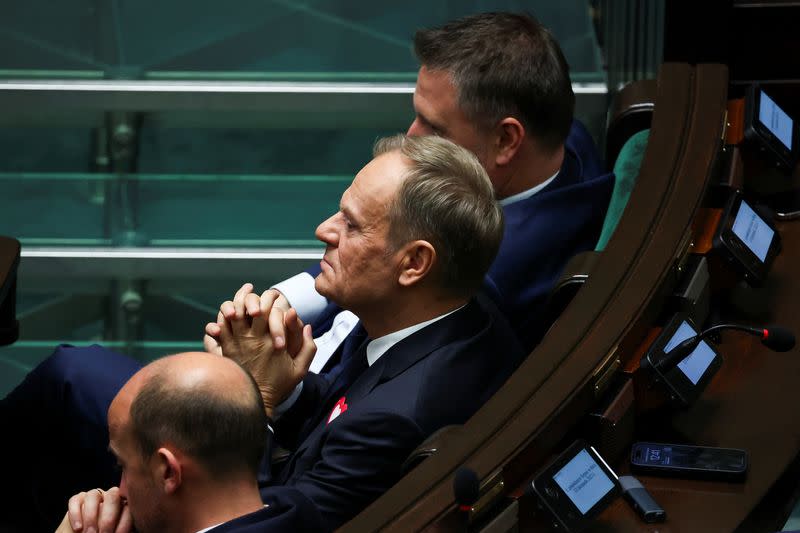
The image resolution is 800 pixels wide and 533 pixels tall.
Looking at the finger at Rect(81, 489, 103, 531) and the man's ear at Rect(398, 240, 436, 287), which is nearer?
the finger at Rect(81, 489, 103, 531)

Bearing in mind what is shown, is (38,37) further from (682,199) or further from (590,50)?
(682,199)

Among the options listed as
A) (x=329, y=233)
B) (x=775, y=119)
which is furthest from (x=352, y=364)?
(x=775, y=119)

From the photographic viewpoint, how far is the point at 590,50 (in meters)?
3.30

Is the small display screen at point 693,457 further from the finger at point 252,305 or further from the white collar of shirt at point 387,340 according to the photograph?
the finger at point 252,305

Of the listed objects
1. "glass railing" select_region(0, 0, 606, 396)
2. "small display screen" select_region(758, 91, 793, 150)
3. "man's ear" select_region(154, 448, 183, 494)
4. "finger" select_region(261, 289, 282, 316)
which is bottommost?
"glass railing" select_region(0, 0, 606, 396)

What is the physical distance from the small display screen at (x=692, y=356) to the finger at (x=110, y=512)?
1.97 ft

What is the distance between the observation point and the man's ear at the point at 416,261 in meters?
1.74

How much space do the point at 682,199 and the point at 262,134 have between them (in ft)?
5.11

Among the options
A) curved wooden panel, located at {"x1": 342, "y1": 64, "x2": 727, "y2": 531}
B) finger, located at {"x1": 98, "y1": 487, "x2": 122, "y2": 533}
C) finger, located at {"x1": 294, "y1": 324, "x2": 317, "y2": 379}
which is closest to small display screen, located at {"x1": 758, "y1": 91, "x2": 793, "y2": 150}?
curved wooden panel, located at {"x1": 342, "y1": 64, "x2": 727, "y2": 531}

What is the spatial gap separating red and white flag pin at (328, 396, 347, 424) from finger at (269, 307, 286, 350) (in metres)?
0.09

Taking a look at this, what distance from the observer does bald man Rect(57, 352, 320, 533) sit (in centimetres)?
142

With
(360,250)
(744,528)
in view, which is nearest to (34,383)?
(360,250)

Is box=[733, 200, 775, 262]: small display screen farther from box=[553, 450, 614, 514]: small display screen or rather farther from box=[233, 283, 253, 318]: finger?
box=[233, 283, 253, 318]: finger

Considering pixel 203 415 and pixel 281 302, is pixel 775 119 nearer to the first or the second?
pixel 281 302
